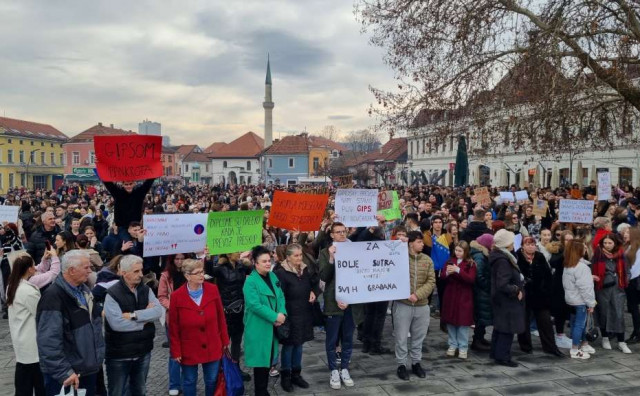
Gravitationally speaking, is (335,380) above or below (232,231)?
below

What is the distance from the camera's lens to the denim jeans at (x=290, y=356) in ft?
19.5

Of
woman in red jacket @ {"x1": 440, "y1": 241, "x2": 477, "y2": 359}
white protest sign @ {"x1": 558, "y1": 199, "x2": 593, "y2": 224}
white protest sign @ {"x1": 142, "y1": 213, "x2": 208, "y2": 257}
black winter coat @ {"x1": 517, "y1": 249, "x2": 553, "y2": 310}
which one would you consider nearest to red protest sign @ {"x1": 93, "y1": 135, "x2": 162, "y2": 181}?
white protest sign @ {"x1": 142, "y1": 213, "x2": 208, "y2": 257}

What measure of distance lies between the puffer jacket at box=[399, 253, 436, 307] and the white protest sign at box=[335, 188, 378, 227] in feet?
5.96

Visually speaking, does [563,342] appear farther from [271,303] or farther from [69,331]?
[69,331]

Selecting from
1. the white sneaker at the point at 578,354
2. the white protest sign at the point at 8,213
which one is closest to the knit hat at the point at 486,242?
the white sneaker at the point at 578,354

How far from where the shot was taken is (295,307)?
19.1ft

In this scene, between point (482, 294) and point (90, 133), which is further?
point (90, 133)

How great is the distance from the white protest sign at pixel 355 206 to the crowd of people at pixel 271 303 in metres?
0.27

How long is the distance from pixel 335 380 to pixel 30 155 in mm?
86725

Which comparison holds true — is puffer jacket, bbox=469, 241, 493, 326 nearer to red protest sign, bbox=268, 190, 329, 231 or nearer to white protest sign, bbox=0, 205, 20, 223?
red protest sign, bbox=268, 190, 329, 231

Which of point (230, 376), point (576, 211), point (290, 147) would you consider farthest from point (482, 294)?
point (290, 147)

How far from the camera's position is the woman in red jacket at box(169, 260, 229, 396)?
4.95 meters

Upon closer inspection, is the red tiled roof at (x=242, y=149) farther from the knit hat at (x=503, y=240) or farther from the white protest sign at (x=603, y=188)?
the knit hat at (x=503, y=240)

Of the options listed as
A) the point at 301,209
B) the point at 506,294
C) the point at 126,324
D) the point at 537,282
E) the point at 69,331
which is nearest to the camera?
the point at 69,331
